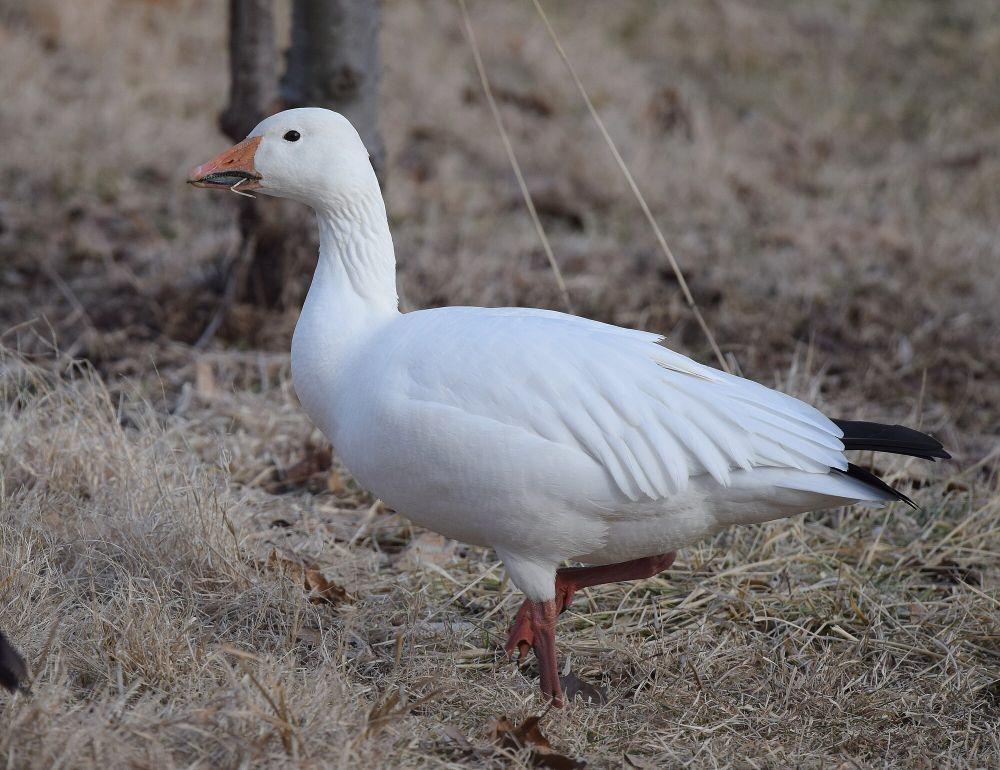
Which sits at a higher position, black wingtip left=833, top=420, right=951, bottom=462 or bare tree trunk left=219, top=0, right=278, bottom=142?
bare tree trunk left=219, top=0, right=278, bottom=142

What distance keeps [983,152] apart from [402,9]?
4.72 m

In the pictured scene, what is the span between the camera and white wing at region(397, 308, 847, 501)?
8.98 feet

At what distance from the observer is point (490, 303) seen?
5.49 m

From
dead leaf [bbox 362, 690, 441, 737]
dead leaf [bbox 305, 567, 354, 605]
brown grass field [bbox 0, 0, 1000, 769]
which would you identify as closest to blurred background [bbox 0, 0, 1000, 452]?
brown grass field [bbox 0, 0, 1000, 769]

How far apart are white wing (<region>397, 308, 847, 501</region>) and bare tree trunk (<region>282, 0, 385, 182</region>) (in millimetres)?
2223

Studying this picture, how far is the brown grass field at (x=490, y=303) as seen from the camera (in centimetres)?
281

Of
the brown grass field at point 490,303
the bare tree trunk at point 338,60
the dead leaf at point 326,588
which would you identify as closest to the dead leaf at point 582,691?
the brown grass field at point 490,303

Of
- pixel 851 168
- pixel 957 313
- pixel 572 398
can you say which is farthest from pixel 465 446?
pixel 851 168

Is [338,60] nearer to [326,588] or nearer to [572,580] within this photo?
[326,588]

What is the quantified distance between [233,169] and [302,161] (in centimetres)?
20

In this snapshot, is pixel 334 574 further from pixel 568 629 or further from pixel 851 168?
pixel 851 168

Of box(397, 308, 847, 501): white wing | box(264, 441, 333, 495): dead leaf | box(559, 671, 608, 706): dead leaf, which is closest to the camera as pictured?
box(397, 308, 847, 501): white wing

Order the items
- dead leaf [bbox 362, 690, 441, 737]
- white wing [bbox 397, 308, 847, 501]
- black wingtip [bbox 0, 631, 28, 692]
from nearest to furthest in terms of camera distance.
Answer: black wingtip [bbox 0, 631, 28, 692], dead leaf [bbox 362, 690, 441, 737], white wing [bbox 397, 308, 847, 501]

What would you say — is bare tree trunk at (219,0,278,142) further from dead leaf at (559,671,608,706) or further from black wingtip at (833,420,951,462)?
black wingtip at (833,420,951,462)
